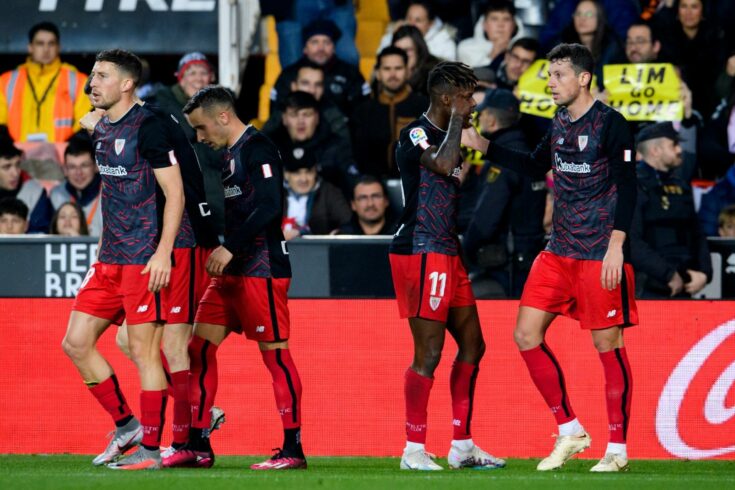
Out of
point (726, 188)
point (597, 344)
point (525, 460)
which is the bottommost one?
point (525, 460)

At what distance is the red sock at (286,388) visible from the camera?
8086 mm

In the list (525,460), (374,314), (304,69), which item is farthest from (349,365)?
(304,69)

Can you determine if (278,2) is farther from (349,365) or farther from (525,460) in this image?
(525,460)

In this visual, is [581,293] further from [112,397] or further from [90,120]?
[90,120]

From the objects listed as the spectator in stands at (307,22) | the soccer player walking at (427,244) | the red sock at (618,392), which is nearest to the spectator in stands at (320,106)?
the spectator in stands at (307,22)

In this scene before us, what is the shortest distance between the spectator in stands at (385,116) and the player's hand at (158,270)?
4.52m

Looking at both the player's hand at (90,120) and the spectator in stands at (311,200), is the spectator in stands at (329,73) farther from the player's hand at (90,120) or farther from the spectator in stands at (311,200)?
the player's hand at (90,120)

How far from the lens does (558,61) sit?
318 inches

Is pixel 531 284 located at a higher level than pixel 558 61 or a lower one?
lower

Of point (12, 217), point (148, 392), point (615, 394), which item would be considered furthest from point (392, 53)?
point (148, 392)

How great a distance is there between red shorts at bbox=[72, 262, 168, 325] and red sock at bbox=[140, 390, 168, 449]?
0.39 metres

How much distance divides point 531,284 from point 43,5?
724cm

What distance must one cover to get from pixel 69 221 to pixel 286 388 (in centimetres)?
346

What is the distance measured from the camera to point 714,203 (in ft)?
38.7
